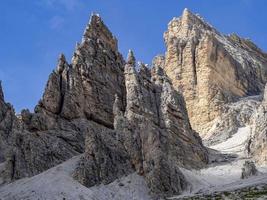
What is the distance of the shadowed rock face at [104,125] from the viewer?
7606 centimetres

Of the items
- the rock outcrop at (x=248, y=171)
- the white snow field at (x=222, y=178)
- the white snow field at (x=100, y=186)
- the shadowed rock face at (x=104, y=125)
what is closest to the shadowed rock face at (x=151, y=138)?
the shadowed rock face at (x=104, y=125)

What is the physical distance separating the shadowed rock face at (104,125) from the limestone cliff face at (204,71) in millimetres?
38926

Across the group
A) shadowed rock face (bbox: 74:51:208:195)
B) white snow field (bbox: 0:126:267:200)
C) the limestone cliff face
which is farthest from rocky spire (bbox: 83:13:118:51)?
the limestone cliff face

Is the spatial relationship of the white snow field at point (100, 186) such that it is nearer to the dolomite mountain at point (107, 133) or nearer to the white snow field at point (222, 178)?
the white snow field at point (222, 178)

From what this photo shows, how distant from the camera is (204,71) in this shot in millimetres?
141750

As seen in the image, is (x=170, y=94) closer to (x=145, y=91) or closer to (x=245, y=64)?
(x=145, y=91)

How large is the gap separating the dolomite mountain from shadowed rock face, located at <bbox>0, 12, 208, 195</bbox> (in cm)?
12

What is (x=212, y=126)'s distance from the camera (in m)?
131

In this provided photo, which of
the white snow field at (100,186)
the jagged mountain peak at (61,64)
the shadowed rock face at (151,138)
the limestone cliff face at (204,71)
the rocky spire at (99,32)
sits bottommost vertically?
the white snow field at (100,186)

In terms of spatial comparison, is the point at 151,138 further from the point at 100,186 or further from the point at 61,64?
the point at 61,64

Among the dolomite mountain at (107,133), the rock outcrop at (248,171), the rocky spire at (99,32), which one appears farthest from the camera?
the rocky spire at (99,32)

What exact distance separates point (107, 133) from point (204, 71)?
6393cm

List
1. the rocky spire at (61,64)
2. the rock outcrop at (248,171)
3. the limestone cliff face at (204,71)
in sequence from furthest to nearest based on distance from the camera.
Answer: the limestone cliff face at (204,71) → the rocky spire at (61,64) → the rock outcrop at (248,171)

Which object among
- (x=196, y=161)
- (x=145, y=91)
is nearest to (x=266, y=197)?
(x=196, y=161)
